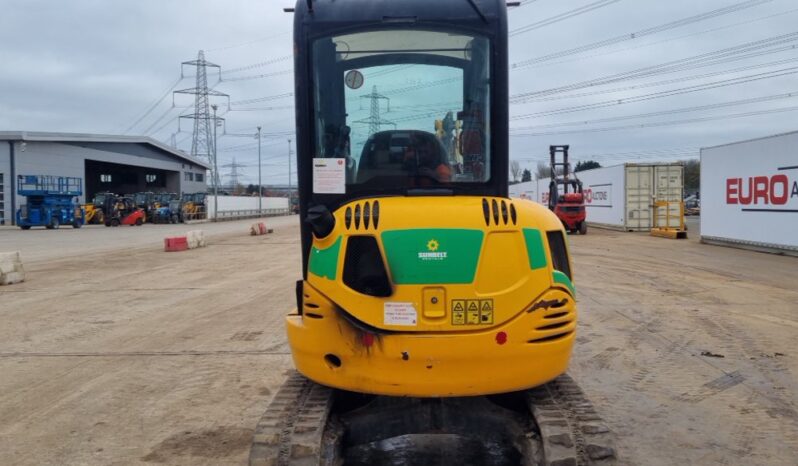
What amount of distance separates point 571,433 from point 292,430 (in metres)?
1.49

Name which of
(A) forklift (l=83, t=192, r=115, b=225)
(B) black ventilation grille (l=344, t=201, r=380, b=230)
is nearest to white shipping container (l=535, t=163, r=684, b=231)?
(B) black ventilation grille (l=344, t=201, r=380, b=230)

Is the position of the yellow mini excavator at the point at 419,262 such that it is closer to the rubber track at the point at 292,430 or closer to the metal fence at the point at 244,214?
the rubber track at the point at 292,430

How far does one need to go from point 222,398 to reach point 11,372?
8.85 feet

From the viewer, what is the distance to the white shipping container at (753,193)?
1839 cm

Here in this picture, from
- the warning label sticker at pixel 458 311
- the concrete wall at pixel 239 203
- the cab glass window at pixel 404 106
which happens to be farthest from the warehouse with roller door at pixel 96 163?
the warning label sticker at pixel 458 311

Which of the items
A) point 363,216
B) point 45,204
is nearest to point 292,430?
point 363,216

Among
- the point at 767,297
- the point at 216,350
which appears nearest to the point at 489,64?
the point at 216,350

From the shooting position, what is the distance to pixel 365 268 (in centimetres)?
350

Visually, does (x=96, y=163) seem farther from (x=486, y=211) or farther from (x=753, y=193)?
(x=486, y=211)

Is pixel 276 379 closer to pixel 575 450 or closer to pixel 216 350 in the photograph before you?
pixel 216 350

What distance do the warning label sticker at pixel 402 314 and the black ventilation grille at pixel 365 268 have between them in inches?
3.2

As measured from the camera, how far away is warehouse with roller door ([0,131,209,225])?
49062mm

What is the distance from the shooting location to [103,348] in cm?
810

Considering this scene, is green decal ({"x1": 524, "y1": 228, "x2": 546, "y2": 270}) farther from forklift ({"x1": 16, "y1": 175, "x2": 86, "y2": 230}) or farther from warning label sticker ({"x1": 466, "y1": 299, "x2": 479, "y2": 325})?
forklift ({"x1": 16, "y1": 175, "x2": 86, "y2": 230})
